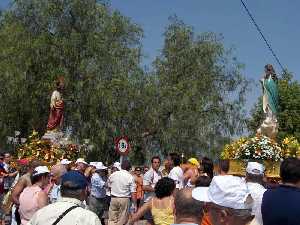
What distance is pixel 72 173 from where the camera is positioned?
4926 millimetres

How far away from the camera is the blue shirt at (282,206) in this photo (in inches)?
194

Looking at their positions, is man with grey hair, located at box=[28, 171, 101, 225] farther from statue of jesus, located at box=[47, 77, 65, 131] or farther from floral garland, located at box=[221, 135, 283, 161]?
statue of jesus, located at box=[47, 77, 65, 131]

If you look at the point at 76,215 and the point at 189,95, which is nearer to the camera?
the point at 76,215

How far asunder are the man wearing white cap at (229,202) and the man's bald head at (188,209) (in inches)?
20.2

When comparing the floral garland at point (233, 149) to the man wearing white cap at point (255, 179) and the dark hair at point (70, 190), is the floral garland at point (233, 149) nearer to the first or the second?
the man wearing white cap at point (255, 179)

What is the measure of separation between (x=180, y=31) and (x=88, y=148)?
9798mm

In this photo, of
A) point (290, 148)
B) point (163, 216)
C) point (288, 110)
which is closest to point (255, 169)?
point (163, 216)

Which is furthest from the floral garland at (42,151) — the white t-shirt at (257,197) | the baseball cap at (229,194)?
the baseball cap at (229,194)

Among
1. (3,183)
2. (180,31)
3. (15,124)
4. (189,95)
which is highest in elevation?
(180,31)

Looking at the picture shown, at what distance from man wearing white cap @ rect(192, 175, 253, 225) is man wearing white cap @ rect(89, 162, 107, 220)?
1052cm

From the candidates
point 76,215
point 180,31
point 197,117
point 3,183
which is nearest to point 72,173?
point 76,215

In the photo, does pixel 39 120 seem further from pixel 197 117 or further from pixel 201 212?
pixel 201 212

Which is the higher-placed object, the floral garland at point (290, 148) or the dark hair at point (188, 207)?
the floral garland at point (290, 148)

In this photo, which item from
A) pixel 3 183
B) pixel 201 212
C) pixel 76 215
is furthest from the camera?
pixel 3 183
